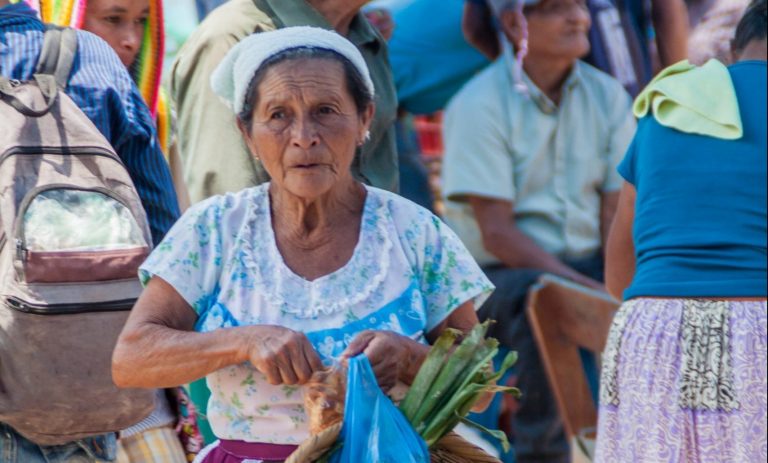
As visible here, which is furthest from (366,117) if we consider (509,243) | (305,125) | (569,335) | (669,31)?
(669,31)

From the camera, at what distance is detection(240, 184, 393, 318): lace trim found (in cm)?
317

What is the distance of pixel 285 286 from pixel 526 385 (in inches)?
111

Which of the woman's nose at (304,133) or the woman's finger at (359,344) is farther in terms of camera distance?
the woman's nose at (304,133)

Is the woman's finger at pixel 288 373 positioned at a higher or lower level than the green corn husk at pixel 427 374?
higher

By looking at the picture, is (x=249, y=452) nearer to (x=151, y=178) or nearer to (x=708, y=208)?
(x=151, y=178)

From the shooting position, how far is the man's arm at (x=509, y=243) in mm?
5820

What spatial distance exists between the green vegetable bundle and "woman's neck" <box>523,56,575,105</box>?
3.16 metres

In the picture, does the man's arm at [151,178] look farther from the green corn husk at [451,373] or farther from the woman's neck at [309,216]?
the green corn husk at [451,373]

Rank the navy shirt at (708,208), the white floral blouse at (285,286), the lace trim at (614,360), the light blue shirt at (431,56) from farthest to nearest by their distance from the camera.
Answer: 1. the light blue shirt at (431,56)
2. the lace trim at (614,360)
3. the navy shirt at (708,208)
4. the white floral blouse at (285,286)

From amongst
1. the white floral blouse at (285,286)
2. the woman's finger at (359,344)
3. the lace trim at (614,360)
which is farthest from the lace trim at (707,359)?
the woman's finger at (359,344)

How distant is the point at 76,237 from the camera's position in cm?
350

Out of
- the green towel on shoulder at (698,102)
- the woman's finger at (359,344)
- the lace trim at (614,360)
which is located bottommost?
the lace trim at (614,360)

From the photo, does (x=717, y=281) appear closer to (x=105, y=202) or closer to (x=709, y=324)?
(x=709, y=324)

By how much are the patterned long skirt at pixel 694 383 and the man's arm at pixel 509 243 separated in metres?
1.59
